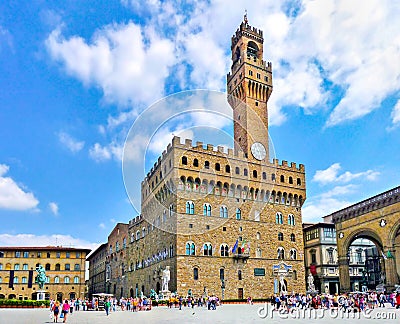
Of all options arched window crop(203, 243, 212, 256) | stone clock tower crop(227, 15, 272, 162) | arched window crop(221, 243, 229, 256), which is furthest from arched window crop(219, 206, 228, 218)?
stone clock tower crop(227, 15, 272, 162)

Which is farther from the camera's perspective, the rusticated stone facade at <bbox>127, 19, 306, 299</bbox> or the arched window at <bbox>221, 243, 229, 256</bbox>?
the arched window at <bbox>221, 243, 229, 256</bbox>

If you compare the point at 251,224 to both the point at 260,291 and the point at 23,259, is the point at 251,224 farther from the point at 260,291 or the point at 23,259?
the point at 23,259

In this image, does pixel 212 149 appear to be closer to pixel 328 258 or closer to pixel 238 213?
pixel 238 213

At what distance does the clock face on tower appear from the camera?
5662 centimetres

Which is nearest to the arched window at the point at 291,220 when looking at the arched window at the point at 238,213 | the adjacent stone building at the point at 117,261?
the arched window at the point at 238,213

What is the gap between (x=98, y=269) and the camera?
94.8 meters

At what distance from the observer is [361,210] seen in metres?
55.8

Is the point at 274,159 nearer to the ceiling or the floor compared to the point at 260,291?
A: nearer to the ceiling

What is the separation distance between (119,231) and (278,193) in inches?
1237

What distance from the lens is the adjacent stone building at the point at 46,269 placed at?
78.5 meters

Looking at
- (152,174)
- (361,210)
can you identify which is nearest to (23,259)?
(152,174)

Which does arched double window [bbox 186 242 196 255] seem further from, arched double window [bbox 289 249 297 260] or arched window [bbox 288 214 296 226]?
arched window [bbox 288 214 296 226]

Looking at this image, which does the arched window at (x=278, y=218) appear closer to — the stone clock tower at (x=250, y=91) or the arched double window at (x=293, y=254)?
the arched double window at (x=293, y=254)

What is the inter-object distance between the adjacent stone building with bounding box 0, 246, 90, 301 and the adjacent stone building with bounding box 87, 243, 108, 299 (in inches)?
175
